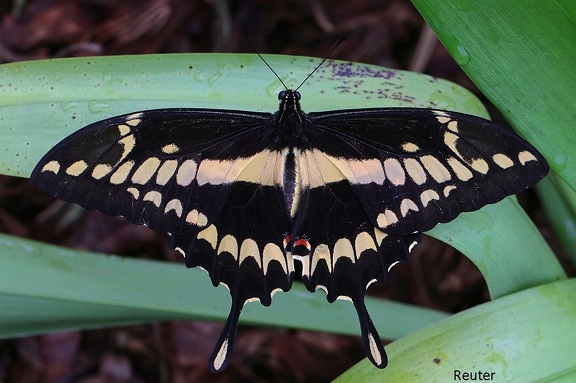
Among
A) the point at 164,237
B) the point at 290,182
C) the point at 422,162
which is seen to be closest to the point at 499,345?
the point at 422,162

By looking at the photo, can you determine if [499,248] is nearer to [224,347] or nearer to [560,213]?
[560,213]

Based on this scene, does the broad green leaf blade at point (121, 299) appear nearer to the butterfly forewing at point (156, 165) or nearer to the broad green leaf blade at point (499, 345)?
the butterfly forewing at point (156, 165)

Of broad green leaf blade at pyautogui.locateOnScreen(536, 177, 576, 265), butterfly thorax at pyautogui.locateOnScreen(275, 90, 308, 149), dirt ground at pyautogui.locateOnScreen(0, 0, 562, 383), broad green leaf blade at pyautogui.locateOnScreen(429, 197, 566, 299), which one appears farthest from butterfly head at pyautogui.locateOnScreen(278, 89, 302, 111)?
dirt ground at pyautogui.locateOnScreen(0, 0, 562, 383)

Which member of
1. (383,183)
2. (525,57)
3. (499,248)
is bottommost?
(499,248)

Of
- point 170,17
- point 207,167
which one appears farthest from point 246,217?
point 170,17

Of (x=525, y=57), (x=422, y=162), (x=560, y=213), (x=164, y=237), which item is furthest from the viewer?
(x=164, y=237)

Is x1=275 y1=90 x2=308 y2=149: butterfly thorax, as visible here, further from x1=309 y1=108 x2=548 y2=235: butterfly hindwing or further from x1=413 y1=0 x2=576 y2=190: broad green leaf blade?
x1=413 y1=0 x2=576 y2=190: broad green leaf blade

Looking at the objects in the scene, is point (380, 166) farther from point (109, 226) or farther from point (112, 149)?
point (109, 226)
